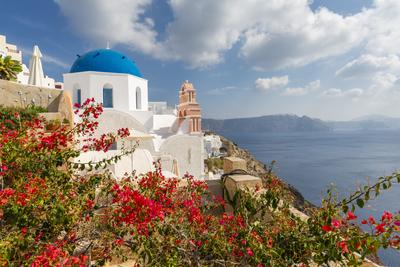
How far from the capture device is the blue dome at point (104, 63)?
19.5 meters

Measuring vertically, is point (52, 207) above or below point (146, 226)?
above

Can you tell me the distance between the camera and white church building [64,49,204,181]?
52.6ft

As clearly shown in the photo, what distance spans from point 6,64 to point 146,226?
17.6 metres

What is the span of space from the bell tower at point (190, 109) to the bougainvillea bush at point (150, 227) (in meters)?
14.7

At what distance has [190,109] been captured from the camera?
18391mm

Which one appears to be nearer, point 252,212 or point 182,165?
point 252,212

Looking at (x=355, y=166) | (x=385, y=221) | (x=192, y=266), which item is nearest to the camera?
(x=385, y=221)

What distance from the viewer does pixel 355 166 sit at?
59.2m

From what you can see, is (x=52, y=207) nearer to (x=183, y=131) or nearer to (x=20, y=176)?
(x=20, y=176)

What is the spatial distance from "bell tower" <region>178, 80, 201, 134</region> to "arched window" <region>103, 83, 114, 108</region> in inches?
241

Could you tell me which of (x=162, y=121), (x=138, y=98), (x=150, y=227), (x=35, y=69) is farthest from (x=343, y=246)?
(x=35, y=69)

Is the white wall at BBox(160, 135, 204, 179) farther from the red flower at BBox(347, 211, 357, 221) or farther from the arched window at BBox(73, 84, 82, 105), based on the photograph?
the red flower at BBox(347, 211, 357, 221)

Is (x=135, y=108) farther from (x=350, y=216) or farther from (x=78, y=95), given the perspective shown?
(x=350, y=216)

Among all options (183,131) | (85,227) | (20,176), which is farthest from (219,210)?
(183,131)
